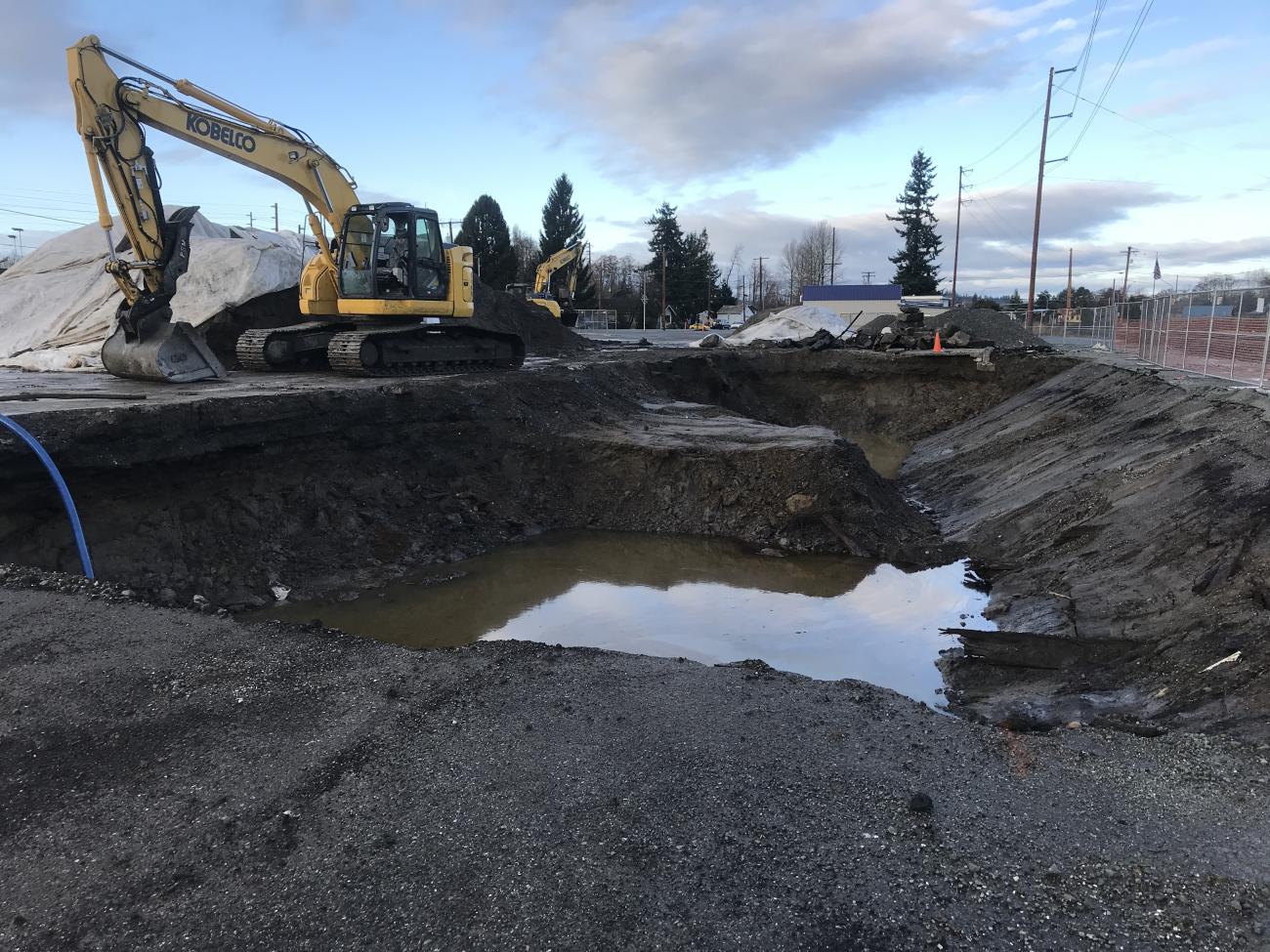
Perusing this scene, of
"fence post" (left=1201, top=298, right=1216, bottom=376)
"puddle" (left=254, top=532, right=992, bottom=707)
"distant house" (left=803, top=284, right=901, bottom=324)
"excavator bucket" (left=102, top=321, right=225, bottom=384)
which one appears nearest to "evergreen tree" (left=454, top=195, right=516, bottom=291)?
"distant house" (left=803, top=284, right=901, bottom=324)

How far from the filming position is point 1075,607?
22.2ft

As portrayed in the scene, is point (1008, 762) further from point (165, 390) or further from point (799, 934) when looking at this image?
point (165, 390)

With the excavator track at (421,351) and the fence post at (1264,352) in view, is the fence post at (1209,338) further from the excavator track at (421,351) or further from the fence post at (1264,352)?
the excavator track at (421,351)

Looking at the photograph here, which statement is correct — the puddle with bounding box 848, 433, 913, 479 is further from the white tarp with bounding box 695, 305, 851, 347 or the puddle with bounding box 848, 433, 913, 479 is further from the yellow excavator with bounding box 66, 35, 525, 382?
the white tarp with bounding box 695, 305, 851, 347

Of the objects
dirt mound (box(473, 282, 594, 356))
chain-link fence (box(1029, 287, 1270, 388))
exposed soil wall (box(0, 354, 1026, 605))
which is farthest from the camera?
dirt mound (box(473, 282, 594, 356))

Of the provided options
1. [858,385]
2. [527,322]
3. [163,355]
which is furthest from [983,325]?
[163,355]

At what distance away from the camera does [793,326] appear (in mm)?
31844

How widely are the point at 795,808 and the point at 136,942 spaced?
8.10 ft

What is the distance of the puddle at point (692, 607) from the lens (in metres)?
6.98

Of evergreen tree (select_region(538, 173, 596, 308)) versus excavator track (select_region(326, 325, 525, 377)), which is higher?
evergreen tree (select_region(538, 173, 596, 308))

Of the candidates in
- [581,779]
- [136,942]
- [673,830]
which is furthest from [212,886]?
[673,830]

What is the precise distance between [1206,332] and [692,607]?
1182 cm

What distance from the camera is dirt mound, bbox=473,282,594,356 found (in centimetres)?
2242

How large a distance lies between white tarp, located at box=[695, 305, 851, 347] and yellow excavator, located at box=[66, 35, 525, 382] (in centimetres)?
1862
